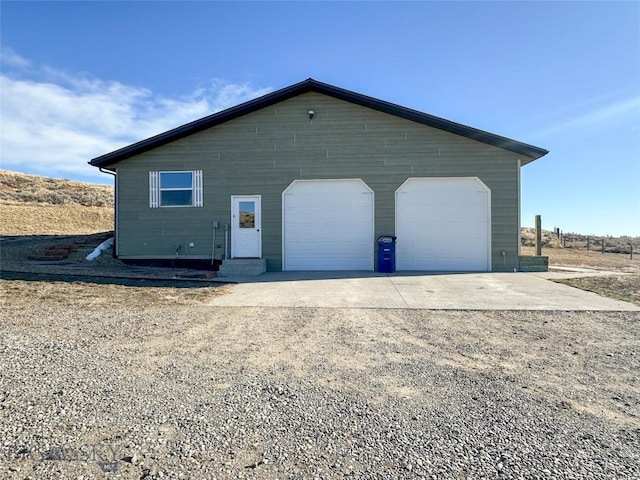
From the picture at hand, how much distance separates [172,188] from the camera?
41.2ft

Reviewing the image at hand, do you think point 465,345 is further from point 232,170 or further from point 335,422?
point 232,170

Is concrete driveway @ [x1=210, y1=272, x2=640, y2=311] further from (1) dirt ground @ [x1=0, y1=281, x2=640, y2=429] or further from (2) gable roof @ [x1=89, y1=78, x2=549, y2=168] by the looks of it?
(2) gable roof @ [x1=89, y1=78, x2=549, y2=168]

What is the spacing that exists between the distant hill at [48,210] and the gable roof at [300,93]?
11127mm

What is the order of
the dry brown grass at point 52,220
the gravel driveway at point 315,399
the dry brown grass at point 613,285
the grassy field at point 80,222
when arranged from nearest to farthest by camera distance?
the gravel driveway at point 315,399
the dry brown grass at point 613,285
the grassy field at point 80,222
the dry brown grass at point 52,220

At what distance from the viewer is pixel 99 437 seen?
2377 millimetres

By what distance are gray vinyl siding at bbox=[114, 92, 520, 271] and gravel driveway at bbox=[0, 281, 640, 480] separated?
6.97 m

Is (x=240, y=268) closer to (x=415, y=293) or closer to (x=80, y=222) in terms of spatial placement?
(x=415, y=293)

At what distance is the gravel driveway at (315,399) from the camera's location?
85.0 inches

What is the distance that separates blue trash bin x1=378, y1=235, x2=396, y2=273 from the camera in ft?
37.8

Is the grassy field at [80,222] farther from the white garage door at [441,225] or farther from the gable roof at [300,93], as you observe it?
the gable roof at [300,93]

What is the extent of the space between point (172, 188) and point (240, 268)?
379cm

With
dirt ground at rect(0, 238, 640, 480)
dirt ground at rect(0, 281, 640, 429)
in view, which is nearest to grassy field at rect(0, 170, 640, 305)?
dirt ground at rect(0, 281, 640, 429)

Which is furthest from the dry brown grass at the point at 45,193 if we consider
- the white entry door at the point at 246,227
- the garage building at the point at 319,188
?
the white entry door at the point at 246,227

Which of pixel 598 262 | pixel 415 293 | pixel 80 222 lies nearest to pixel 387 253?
pixel 415 293
